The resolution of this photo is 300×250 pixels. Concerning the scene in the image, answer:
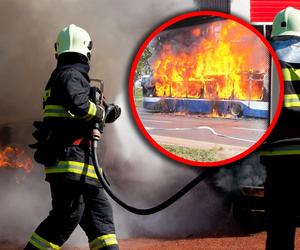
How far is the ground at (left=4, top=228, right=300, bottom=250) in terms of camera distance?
5441 millimetres

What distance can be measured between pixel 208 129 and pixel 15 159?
5.90 ft

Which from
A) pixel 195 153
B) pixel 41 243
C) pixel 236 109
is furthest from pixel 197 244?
pixel 41 243

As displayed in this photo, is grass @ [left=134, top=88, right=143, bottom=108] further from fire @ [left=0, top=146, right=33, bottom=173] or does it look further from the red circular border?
fire @ [left=0, top=146, right=33, bottom=173]

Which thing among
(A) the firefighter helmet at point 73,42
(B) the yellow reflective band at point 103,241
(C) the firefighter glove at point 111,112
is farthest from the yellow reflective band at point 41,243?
(A) the firefighter helmet at point 73,42

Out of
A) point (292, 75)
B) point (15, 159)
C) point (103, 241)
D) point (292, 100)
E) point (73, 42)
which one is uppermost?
point (73, 42)

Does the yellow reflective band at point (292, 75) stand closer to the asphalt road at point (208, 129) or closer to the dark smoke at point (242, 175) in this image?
the asphalt road at point (208, 129)

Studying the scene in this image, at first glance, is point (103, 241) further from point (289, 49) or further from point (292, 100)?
point (289, 49)

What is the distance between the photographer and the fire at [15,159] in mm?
5938

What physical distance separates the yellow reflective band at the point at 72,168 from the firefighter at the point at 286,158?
111 centimetres

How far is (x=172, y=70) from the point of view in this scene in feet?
19.0

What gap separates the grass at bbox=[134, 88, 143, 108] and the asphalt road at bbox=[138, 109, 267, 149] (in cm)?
17

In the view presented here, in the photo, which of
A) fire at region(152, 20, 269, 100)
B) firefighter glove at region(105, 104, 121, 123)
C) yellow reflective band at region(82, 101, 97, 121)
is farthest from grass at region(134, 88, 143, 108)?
yellow reflective band at region(82, 101, 97, 121)

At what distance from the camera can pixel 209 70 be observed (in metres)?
5.78

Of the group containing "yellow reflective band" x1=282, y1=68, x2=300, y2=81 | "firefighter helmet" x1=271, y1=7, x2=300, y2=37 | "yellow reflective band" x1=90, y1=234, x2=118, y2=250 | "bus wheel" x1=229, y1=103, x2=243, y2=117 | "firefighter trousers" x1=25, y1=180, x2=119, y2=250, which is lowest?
Result: "yellow reflective band" x1=90, y1=234, x2=118, y2=250
